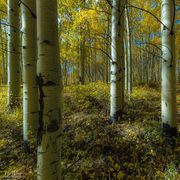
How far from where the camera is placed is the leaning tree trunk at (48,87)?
1.71 metres

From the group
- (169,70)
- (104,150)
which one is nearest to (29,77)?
(104,150)

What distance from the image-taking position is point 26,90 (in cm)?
327

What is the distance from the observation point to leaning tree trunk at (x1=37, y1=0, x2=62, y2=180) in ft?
5.60

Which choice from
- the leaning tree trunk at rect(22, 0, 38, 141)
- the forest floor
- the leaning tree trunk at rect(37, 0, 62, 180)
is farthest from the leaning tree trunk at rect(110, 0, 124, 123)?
the leaning tree trunk at rect(37, 0, 62, 180)

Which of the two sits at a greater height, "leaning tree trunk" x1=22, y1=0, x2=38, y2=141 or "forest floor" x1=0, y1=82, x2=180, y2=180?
"leaning tree trunk" x1=22, y1=0, x2=38, y2=141

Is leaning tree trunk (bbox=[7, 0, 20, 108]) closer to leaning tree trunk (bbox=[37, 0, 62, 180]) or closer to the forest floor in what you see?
the forest floor

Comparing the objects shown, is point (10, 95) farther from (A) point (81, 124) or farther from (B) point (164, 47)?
(B) point (164, 47)

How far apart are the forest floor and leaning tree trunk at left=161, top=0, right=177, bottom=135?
325 mm

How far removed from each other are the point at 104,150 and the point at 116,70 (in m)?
1.85

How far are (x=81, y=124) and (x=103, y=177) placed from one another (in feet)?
5.50

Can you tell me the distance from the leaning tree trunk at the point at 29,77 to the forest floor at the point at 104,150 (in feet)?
1.44

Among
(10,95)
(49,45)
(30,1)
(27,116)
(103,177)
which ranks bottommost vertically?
(103,177)

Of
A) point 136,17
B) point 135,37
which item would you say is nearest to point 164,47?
point 136,17

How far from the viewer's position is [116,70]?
13.3 feet
